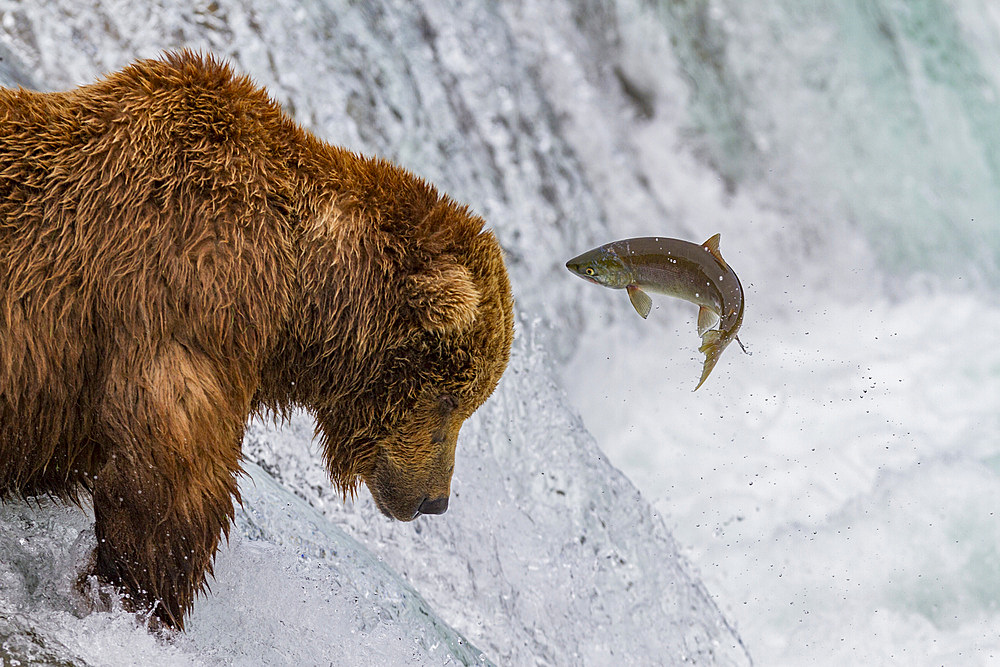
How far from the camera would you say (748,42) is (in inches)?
326

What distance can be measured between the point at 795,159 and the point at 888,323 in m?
1.47

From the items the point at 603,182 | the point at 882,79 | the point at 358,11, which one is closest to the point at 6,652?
the point at 358,11

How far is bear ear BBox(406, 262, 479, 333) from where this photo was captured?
2885 mm

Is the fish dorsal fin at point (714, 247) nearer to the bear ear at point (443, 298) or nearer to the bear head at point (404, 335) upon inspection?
the bear head at point (404, 335)

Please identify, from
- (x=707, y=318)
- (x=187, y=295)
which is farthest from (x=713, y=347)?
(x=187, y=295)

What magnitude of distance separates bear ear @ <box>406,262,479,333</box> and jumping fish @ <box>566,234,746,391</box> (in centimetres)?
61

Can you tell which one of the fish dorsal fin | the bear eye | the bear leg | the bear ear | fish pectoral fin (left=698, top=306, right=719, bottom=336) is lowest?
the bear leg

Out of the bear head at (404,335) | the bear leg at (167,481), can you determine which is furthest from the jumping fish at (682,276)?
the bear leg at (167,481)

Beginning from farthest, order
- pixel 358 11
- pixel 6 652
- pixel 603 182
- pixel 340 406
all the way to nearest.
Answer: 1. pixel 603 182
2. pixel 358 11
3. pixel 340 406
4. pixel 6 652

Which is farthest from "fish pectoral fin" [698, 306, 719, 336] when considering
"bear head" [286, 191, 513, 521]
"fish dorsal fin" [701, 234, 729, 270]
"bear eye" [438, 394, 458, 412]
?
"bear eye" [438, 394, 458, 412]

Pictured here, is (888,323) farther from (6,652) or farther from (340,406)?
(6,652)

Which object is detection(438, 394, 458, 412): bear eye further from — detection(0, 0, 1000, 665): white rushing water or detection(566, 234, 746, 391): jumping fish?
detection(0, 0, 1000, 665): white rushing water

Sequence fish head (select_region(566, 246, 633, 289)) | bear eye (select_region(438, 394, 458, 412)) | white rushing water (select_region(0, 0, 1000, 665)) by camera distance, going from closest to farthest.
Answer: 1. bear eye (select_region(438, 394, 458, 412))
2. fish head (select_region(566, 246, 633, 289))
3. white rushing water (select_region(0, 0, 1000, 665))

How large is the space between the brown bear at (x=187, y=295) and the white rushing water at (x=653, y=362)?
1.44ft
